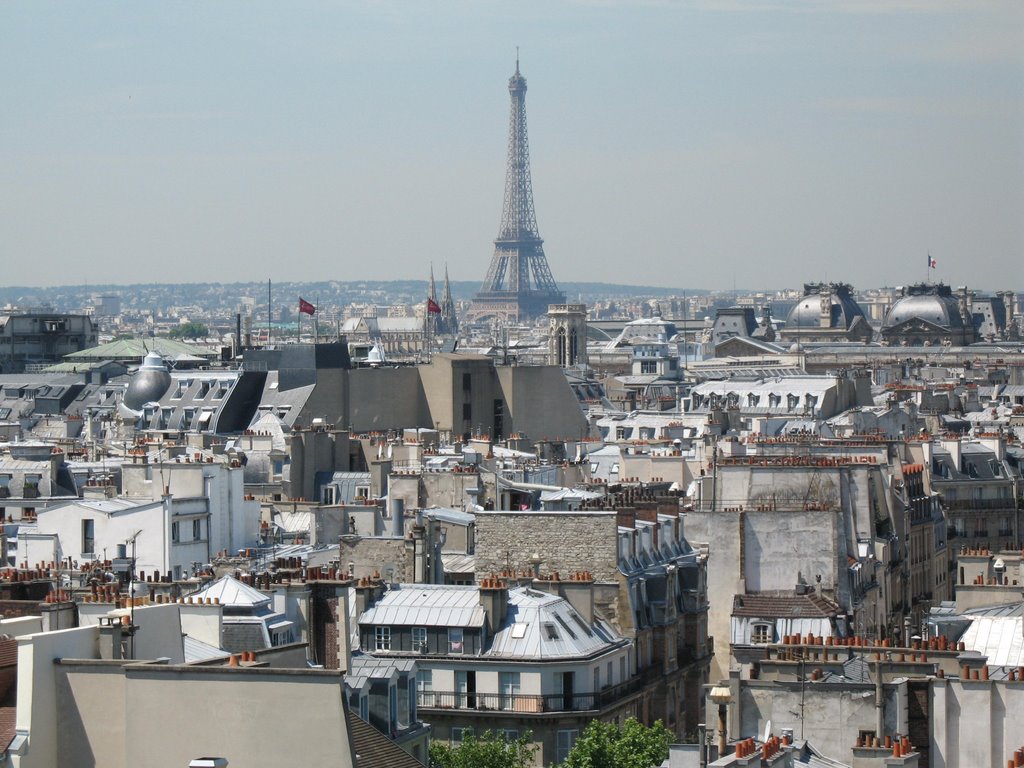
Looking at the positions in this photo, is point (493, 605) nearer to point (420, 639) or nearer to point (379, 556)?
point (420, 639)

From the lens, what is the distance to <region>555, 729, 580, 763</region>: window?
31469 millimetres

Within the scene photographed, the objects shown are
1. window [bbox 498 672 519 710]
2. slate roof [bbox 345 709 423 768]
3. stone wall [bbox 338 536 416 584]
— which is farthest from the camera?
stone wall [bbox 338 536 416 584]

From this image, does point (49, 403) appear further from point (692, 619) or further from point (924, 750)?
point (924, 750)

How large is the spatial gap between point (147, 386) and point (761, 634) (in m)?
54.8

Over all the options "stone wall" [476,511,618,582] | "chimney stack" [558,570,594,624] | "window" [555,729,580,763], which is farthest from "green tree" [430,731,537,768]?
"stone wall" [476,511,618,582]

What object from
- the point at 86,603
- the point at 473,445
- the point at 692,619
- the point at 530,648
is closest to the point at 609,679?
the point at 530,648

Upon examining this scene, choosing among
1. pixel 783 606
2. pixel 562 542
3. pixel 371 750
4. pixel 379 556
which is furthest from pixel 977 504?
pixel 371 750

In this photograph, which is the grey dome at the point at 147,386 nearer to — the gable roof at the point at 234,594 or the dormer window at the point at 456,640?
the dormer window at the point at 456,640

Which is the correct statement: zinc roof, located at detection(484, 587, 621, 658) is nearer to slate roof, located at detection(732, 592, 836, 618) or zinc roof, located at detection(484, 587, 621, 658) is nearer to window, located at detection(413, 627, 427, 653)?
window, located at detection(413, 627, 427, 653)

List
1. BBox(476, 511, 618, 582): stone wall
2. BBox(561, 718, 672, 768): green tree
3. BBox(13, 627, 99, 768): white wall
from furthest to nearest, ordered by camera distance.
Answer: BBox(476, 511, 618, 582): stone wall
BBox(561, 718, 672, 768): green tree
BBox(13, 627, 99, 768): white wall

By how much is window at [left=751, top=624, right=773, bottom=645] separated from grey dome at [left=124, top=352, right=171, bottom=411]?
52.4 m

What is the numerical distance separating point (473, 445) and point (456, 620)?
99.5ft

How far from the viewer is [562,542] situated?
117ft

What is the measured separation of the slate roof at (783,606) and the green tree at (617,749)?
4.91 metres
